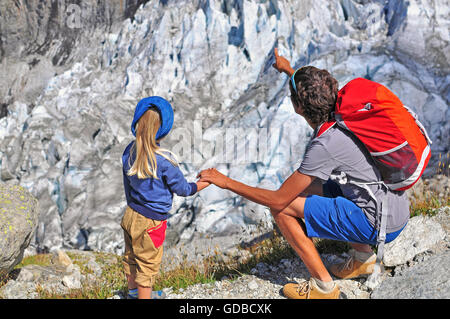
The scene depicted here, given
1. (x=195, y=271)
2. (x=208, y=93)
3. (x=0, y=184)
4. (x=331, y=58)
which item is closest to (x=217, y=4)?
(x=208, y=93)

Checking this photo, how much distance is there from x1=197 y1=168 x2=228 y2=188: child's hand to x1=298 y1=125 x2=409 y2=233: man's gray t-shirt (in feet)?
1.65

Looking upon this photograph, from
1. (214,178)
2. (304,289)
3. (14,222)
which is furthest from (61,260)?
(304,289)

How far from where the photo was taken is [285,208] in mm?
2406

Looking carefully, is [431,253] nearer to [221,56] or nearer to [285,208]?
[285,208]

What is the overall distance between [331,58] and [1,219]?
32.4ft

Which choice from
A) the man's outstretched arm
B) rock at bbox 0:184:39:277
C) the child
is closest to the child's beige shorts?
the child

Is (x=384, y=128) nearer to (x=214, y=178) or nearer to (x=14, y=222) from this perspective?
(x=214, y=178)

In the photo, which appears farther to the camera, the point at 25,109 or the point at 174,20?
the point at 25,109

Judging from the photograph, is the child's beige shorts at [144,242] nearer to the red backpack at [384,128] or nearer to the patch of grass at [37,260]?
the red backpack at [384,128]

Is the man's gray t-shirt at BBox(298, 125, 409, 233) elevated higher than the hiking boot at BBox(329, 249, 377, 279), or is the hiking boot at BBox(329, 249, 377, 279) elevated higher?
the man's gray t-shirt at BBox(298, 125, 409, 233)

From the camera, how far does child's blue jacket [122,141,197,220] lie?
2.29 metres

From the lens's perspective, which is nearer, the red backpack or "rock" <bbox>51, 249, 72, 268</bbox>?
the red backpack

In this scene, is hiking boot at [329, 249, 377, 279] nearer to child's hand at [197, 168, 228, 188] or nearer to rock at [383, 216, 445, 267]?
rock at [383, 216, 445, 267]

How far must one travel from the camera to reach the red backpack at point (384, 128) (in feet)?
6.84
